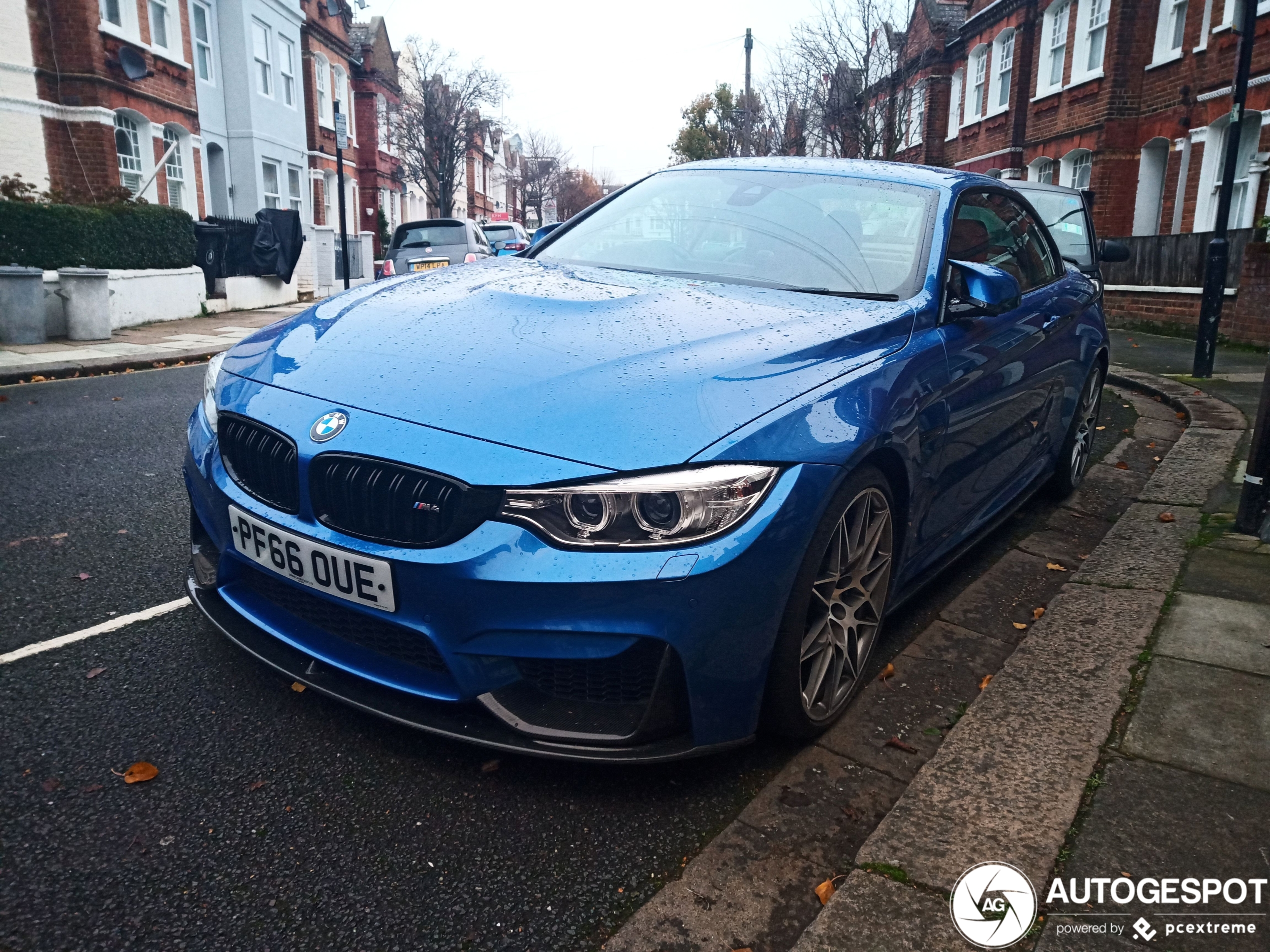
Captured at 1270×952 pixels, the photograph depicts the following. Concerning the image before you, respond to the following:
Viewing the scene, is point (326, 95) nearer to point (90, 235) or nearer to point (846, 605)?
point (90, 235)

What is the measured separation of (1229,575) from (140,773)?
3.99 meters

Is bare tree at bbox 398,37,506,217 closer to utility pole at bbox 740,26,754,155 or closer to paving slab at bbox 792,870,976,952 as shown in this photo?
utility pole at bbox 740,26,754,155

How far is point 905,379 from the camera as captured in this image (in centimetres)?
284

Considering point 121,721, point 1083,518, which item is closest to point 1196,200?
point 1083,518

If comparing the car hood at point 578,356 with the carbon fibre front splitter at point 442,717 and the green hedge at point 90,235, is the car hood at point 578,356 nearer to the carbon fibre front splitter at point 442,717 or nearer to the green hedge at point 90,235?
the carbon fibre front splitter at point 442,717

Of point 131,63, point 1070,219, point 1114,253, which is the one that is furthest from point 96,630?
point 131,63

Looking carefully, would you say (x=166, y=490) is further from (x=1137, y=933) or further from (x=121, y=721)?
(x=1137, y=933)

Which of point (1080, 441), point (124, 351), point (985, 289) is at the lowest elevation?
point (124, 351)

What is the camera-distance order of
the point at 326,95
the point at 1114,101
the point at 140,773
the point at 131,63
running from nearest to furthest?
the point at 140,773
the point at 131,63
the point at 1114,101
the point at 326,95

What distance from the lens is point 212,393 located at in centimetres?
289

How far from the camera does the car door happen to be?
328 centimetres

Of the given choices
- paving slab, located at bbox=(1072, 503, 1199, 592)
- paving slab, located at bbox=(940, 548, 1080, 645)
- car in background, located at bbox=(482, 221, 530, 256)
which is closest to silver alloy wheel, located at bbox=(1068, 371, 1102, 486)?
paving slab, located at bbox=(1072, 503, 1199, 592)

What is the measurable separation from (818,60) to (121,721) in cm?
2631

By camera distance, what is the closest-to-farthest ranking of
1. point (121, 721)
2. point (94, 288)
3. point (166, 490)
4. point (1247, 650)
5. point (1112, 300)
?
point (121, 721)
point (1247, 650)
point (166, 490)
point (94, 288)
point (1112, 300)
